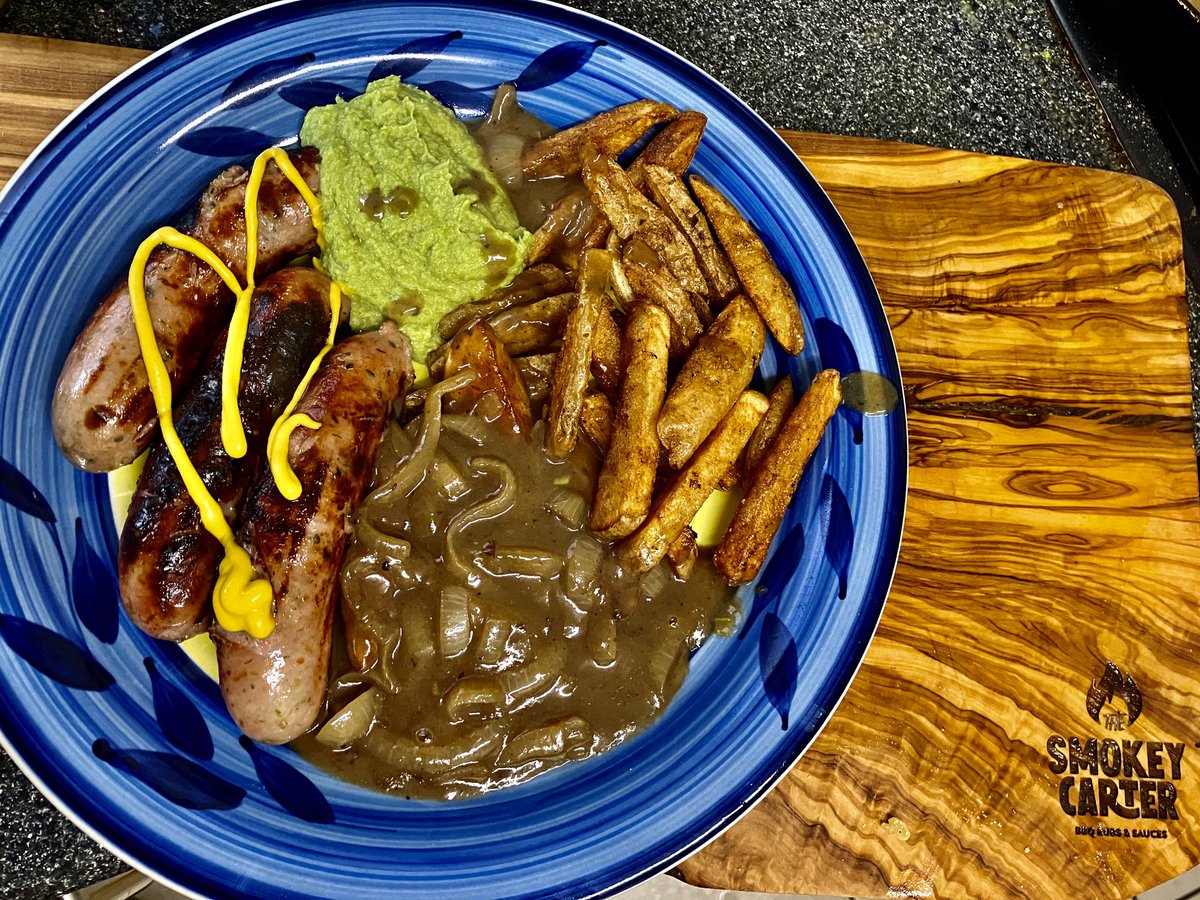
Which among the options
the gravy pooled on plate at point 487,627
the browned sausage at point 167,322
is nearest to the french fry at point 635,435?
the gravy pooled on plate at point 487,627

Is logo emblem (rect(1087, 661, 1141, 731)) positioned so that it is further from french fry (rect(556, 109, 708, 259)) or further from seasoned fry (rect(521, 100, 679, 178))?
seasoned fry (rect(521, 100, 679, 178))

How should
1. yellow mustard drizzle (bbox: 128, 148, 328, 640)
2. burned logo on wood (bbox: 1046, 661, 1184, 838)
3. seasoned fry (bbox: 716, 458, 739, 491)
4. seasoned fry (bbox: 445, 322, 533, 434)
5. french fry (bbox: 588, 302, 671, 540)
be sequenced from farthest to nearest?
1. burned logo on wood (bbox: 1046, 661, 1184, 838)
2. seasoned fry (bbox: 716, 458, 739, 491)
3. seasoned fry (bbox: 445, 322, 533, 434)
4. french fry (bbox: 588, 302, 671, 540)
5. yellow mustard drizzle (bbox: 128, 148, 328, 640)

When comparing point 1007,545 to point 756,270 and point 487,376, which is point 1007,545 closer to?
point 756,270

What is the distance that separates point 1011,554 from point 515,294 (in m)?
2.03

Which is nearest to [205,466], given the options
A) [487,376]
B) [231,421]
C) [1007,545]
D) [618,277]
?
[231,421]

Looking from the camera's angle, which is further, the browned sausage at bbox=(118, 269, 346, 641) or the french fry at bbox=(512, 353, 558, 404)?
the french fry at bbox=(512, 353, 558, 404)

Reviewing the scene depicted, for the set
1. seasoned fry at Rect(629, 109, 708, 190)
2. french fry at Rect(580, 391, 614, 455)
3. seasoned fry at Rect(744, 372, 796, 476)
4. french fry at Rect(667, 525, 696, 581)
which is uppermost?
seasoned fry at Rect(629, 109, 708, 190)

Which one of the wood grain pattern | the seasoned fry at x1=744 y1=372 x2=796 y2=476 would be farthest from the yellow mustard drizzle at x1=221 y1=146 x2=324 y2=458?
the wood grain pattern

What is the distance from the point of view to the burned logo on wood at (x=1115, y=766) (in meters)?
2.80

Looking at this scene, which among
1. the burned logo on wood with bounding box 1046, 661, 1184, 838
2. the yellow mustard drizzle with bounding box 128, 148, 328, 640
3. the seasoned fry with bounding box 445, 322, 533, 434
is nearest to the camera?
the yellow mustard drizzle with bounding box 128, 148, 328, 640

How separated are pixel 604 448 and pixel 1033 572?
5.51 ft

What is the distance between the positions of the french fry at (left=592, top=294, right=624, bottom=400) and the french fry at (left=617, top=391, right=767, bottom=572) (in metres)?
0.38

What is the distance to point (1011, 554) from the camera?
2.92 metres

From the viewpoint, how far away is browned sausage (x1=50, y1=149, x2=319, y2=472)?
7.39 ft
